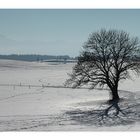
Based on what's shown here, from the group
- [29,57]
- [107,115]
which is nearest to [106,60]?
[107,115]

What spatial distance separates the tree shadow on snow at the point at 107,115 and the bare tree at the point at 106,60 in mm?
5185

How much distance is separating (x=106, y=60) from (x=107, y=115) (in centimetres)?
873

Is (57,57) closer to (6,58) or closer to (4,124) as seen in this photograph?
(6,58)

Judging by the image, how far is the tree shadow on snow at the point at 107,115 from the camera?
14.1m

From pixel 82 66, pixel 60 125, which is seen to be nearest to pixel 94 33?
pixel 82 66

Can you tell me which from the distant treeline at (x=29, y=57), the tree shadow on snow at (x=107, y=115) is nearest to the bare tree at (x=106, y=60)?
the tree shadow on snow at (x=107, y=115)

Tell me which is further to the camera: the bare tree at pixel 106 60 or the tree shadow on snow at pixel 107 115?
the bare tree at pixel 106 60

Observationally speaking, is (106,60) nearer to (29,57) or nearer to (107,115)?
(107,115)

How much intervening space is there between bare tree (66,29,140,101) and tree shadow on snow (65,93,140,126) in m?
5.18

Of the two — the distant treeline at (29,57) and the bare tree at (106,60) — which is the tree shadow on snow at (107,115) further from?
the distant treeline at (29,57)

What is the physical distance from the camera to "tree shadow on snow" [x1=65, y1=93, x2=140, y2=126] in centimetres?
1407

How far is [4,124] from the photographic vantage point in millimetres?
13523

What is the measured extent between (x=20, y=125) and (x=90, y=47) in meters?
13.6

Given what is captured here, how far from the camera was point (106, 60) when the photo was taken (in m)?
24.5
